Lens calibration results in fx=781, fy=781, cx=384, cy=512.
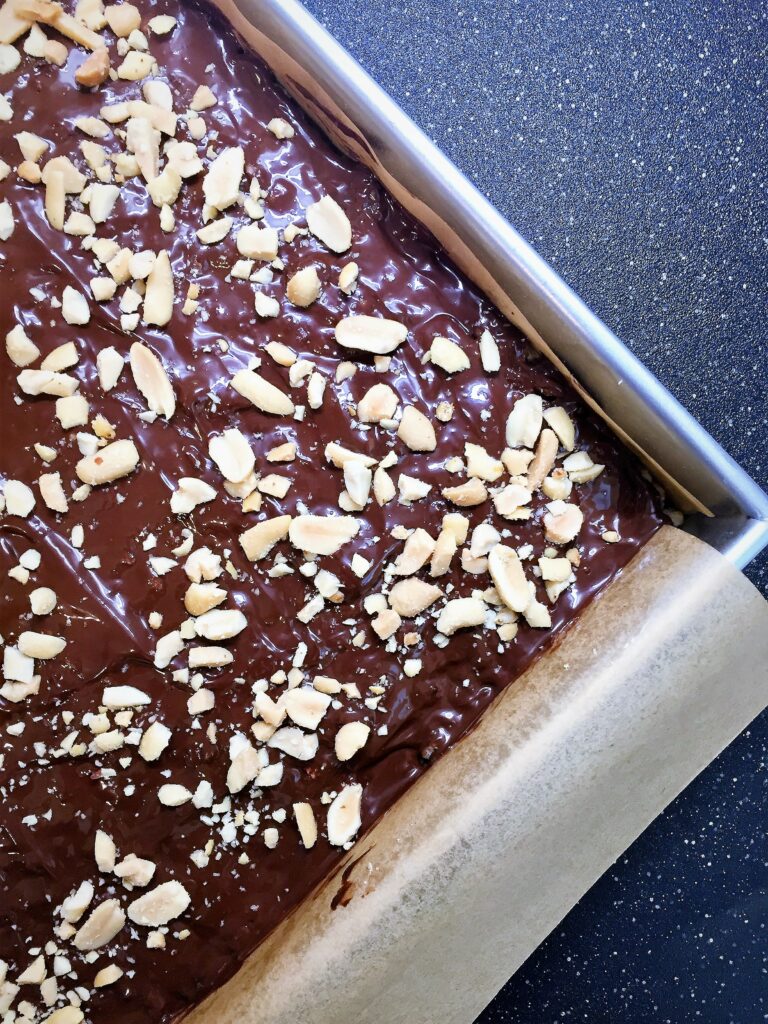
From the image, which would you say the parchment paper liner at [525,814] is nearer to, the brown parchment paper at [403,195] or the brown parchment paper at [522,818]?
the brown parchment paper at [522,818]

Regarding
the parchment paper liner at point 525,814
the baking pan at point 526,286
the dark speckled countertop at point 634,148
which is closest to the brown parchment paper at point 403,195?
the baking pan at point 526,286

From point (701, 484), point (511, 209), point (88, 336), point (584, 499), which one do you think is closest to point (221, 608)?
point (88, 336)

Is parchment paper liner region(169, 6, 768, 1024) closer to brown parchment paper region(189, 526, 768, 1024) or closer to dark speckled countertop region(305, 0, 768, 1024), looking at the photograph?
brown parchment paper region(189, 526, 768, 1024)

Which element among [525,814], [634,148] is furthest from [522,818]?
[634,148]

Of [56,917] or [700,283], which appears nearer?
[56,917]

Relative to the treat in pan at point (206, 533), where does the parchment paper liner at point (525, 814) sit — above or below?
below

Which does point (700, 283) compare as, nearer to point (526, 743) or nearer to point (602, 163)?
point (602, 163)
